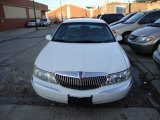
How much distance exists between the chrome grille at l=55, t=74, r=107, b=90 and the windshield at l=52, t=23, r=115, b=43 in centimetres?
160

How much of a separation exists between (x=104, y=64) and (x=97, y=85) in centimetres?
44

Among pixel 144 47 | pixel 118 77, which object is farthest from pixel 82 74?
pixel 144 47

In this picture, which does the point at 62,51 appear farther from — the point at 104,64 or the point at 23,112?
the point at 23,112

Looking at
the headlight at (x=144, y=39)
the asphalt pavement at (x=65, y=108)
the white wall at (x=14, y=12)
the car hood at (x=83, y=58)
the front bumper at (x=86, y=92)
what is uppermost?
the white wall at (x=14, y=12)

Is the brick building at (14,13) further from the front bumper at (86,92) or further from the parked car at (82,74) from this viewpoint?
the front bumper at (86,92)

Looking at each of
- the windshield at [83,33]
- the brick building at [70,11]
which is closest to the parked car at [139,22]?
the windshield at [83,33]

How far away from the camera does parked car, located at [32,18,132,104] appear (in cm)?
371

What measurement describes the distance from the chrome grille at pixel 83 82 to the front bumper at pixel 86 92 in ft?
0.19

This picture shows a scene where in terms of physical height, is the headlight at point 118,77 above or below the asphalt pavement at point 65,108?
above

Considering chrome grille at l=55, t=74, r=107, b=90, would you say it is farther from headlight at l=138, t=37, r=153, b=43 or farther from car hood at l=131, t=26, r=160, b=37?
car hood at l=131, t=26, r=160, b=37

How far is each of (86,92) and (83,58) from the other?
2.39 feet

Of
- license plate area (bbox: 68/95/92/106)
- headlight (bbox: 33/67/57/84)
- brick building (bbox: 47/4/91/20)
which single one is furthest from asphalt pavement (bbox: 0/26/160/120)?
brick building (bbox: 47/4/91/20)

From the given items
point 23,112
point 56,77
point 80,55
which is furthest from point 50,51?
point 23,112

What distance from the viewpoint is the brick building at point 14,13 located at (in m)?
30.2
